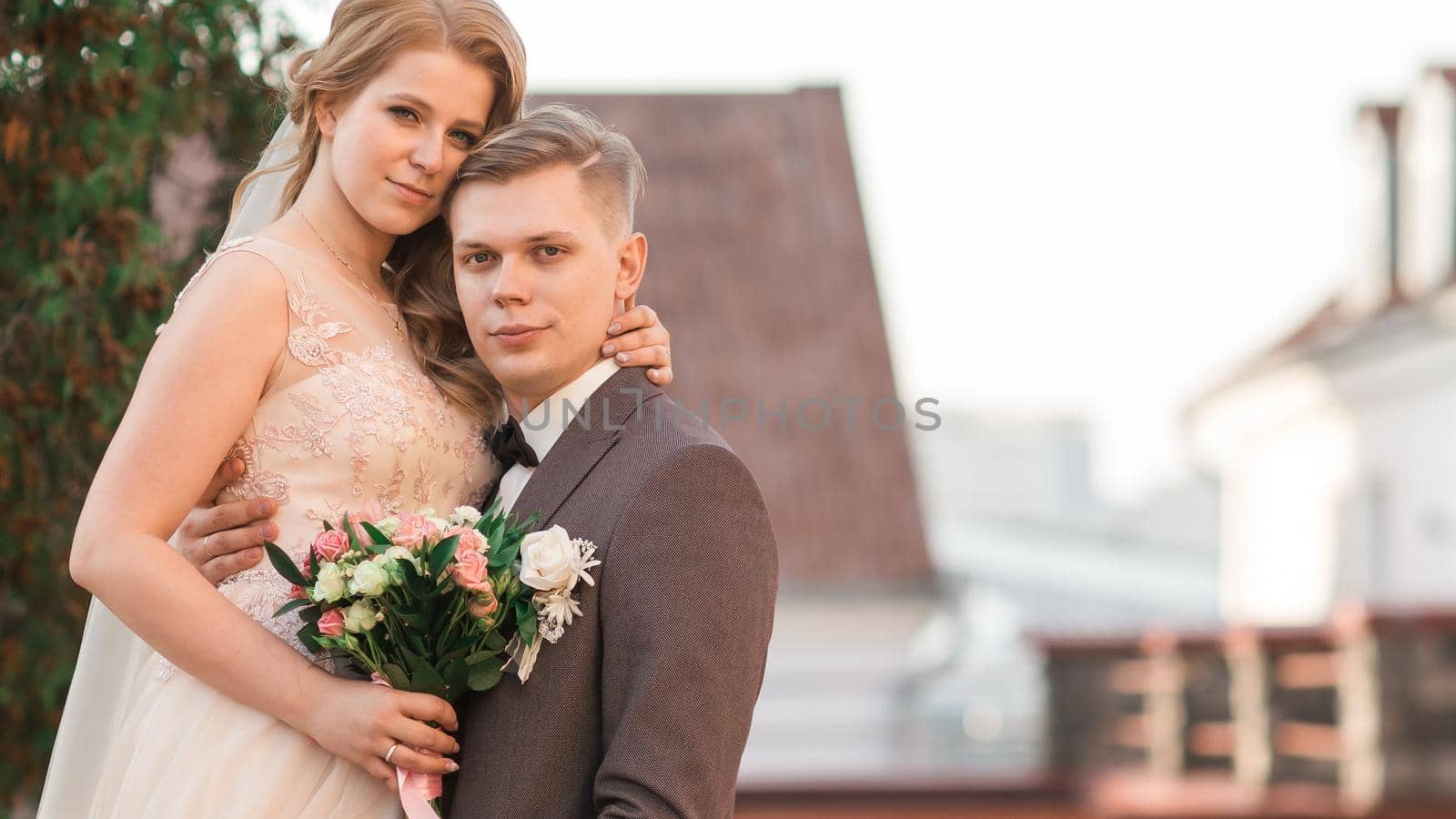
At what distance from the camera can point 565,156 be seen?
2742 mm

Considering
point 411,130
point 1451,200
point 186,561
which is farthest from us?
point 1451,200

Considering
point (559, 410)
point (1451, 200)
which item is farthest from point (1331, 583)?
point (559, 410)

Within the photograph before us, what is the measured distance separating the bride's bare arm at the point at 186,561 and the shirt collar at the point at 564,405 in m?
0.53

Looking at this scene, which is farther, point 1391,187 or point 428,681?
Result: point 1391,187

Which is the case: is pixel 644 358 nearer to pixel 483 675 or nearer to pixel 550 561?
pixel 550 561

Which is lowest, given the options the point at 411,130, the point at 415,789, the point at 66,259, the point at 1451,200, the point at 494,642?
the point at 415,789

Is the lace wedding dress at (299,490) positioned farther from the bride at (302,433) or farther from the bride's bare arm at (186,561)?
the bride's bare arm at (186,561)

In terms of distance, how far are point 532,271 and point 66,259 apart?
193 centimetres

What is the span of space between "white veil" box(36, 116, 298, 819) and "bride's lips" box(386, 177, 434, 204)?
40 centimetres

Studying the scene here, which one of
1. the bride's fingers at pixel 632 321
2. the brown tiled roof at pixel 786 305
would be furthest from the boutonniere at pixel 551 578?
the brown tiled roof at pixel 786 305

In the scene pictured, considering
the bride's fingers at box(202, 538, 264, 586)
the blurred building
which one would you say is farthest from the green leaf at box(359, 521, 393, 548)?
the blurred building

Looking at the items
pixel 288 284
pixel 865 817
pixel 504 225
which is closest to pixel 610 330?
pixel 504 225

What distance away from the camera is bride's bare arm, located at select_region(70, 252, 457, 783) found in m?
2.66

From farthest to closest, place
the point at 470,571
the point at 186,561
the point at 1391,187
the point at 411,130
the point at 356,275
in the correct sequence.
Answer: the point at 1391,187
the point at 356,275
the point at 411,130
the point at 186,561
the point at 470,571
